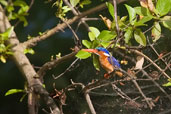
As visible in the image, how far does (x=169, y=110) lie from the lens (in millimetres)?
1477

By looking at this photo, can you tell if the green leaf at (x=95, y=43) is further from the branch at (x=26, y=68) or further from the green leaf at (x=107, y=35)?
the branch at (x=26, y=68)

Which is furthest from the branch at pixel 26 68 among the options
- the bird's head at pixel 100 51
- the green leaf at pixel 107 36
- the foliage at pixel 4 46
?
the green leaf at pixel 107 36

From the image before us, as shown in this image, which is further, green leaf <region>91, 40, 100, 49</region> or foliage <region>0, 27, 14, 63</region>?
foliage <region>0, 27, 14, 63</region>

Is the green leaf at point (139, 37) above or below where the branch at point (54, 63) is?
above

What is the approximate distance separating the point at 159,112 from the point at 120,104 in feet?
0.72

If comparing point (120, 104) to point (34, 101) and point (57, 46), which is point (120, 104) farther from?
point (57, 46)

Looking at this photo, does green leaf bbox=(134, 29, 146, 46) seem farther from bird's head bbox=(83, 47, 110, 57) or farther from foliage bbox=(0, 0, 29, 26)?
foliage bbox=(0, 0, 29, 26)

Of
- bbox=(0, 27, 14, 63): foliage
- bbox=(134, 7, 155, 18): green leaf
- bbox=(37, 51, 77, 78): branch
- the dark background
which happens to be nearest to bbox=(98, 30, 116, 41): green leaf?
bbox=(134, 7, 155, 18): green leaf

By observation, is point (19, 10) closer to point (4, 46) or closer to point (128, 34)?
point (4, 46)

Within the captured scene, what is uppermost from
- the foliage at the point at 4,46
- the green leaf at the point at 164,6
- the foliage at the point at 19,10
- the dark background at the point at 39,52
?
the foliage at the point at 19,10

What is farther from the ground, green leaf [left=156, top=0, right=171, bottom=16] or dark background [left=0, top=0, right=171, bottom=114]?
green leaf [left=156, top=0, right=171, bottom=16]

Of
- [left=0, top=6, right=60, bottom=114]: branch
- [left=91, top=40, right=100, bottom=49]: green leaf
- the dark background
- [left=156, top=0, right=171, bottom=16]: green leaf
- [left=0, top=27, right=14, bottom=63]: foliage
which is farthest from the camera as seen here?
the dark background

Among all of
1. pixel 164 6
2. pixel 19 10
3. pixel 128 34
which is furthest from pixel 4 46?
pixel 164 6

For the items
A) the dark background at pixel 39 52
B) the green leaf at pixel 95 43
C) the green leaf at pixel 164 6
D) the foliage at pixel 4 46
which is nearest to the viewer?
the green leaf at pixel 164 6
